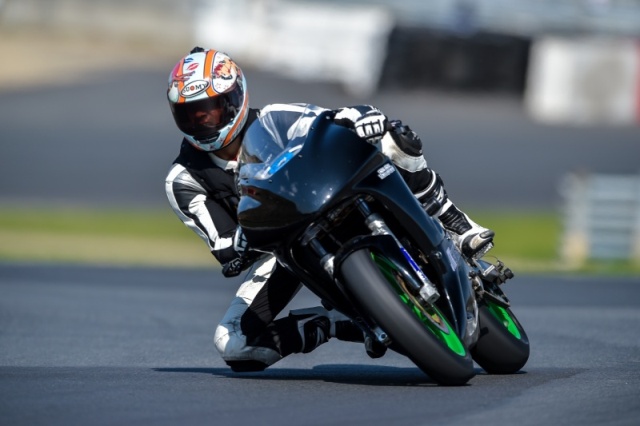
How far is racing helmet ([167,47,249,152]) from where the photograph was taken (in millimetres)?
6668

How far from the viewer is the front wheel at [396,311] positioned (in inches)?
220

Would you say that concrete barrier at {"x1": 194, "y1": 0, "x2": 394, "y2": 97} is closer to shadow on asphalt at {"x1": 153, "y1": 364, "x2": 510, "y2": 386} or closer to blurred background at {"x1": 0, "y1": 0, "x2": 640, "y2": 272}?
blurred background at {"x1": 0, "y1": 0, "x2": 640, "y2": 272}

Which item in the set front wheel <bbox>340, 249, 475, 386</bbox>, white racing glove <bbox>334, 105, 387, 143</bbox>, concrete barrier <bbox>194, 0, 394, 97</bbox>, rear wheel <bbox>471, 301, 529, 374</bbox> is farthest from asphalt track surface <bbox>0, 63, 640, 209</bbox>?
front wheel <bbox>340, 249, 475, 386</bbox>

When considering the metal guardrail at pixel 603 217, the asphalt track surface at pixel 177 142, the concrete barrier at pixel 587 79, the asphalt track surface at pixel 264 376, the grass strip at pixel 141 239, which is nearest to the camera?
the asphalt track surface at pixel 264 376

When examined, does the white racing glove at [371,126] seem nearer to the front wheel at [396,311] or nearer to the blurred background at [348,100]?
the front wheel at [396,311]

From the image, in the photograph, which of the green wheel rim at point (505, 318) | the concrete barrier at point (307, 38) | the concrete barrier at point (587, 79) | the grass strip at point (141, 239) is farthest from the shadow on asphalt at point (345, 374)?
the concrete barrier at point (307, 38)

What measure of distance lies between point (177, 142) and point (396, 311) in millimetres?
23464

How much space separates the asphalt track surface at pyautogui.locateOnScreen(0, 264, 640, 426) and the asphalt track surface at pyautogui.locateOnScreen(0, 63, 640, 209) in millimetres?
14146

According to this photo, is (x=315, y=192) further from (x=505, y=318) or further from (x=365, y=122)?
(x=505, y=318)

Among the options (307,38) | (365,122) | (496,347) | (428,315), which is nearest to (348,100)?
(307,38)

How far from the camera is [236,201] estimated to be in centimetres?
704

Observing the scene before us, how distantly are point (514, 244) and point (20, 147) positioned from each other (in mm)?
13513

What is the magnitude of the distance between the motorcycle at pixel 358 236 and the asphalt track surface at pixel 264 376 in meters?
0.31

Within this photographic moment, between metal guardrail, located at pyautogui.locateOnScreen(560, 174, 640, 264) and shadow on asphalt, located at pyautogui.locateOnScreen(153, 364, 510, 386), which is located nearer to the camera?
shadow on asphalt, located at pyautogui.locateOnScreen(153, 364, 510, 386)
